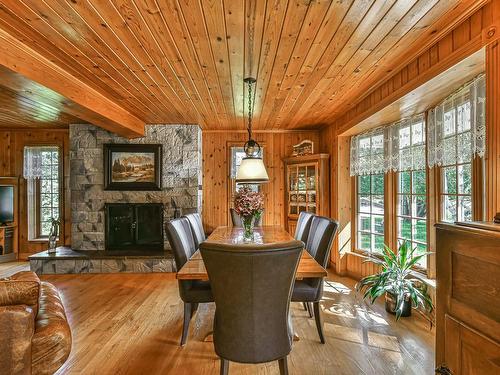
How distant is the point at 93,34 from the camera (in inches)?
82.6

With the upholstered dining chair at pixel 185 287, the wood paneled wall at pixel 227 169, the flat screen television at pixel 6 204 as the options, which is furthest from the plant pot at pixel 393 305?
the flat screen television at pixel 6 204

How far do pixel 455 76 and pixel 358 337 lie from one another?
2.26 metres

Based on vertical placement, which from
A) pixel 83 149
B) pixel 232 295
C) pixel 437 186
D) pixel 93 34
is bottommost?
pixel 232 295

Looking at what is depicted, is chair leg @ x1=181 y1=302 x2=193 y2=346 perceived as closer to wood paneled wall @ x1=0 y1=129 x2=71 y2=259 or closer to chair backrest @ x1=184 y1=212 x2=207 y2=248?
chair backrest @ x1=184 y1=212 x2=207 y2=248

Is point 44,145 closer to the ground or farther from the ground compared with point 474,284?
farther from the ground

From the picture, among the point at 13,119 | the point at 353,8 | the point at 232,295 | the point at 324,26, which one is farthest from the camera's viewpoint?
the point at 13,119

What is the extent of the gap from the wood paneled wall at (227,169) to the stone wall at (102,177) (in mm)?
534

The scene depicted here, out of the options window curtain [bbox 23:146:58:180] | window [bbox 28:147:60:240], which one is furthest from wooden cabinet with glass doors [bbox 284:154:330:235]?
window curtain [bbox 23:146:58:180]

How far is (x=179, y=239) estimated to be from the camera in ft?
8.48

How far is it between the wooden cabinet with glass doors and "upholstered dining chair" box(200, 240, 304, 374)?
11.1ft

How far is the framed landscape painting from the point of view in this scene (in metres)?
5.03

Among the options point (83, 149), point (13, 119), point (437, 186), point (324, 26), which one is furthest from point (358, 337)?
point (13, 119)

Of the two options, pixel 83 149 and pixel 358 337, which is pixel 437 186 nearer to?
pixel 358 337

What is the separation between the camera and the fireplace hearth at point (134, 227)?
5.04 m
